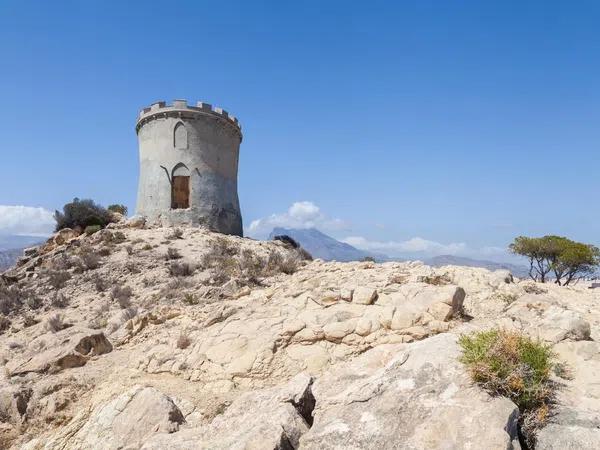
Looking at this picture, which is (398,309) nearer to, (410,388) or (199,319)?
(410,388)

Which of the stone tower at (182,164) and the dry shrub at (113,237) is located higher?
the stone tower at (182,164)

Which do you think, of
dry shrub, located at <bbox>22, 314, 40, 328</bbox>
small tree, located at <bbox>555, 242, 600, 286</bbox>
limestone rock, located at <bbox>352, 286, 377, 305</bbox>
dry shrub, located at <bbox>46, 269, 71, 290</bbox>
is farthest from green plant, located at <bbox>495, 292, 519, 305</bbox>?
small tree, located at <bbox>555, 242, 600, 286</bbox>

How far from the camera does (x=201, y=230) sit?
59.1ft

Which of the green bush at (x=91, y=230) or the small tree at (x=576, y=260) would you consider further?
the small tree at (x=576, y=260)

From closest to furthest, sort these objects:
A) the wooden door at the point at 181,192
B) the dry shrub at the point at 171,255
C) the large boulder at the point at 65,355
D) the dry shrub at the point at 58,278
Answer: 1. the large boulder at the point at 65,355
2. the dry shrub at the point at 58,278
3. the dry shrub at the point at 171,255
4. the wooden door at the point at 181,192

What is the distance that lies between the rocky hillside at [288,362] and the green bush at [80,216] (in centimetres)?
752

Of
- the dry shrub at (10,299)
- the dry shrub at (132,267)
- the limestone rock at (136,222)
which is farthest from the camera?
the limestone rock at (136,222)

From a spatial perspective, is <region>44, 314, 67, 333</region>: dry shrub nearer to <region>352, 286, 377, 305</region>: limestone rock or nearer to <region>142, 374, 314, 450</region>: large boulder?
<region>352, 286, 377, 305</region>: limestone rock

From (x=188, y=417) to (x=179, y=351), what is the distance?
79.7 inches

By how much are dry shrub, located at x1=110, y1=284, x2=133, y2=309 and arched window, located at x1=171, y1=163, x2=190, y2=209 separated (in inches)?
284

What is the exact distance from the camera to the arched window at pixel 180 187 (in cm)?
1881

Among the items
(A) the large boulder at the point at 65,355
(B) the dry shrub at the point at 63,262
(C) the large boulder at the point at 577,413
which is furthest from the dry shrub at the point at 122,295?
(C) the large boulder at the point at 577,413

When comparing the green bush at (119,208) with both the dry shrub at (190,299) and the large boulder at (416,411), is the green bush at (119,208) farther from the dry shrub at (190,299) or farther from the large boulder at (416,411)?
the large boulder at (416,411)

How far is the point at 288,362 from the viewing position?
5.94m
